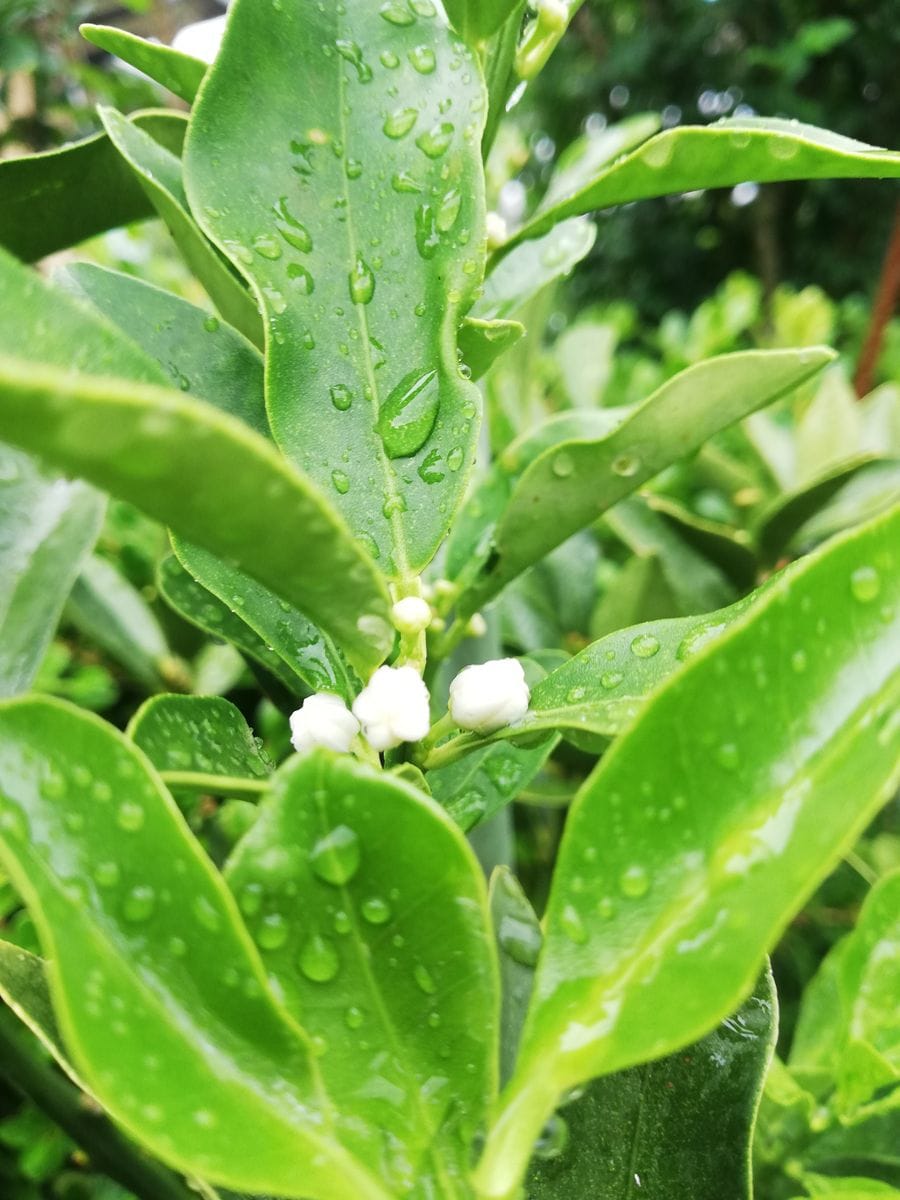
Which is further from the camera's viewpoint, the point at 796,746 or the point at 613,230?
the point at 613,230

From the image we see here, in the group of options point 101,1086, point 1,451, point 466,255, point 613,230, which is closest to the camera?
point 101,1086

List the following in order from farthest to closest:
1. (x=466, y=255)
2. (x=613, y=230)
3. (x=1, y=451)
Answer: (x=613, y=230) → (x=1, y=451) → (x=466, y=255)

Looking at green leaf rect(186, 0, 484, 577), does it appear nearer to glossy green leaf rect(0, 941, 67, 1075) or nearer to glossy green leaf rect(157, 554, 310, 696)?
glossy green leaf rect(157, 554, 310, 696)

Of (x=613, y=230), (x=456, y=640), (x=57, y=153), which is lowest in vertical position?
(x=613, y=230)

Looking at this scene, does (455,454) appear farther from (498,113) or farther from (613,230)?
(613,230)

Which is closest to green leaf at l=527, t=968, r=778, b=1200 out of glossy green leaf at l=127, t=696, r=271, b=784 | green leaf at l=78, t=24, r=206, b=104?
glossy green leaf at l=127, t=696, r=271, b=784

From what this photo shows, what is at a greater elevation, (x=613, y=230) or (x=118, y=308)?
(x=118, y=308)

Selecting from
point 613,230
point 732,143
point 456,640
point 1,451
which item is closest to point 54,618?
point 1,451
